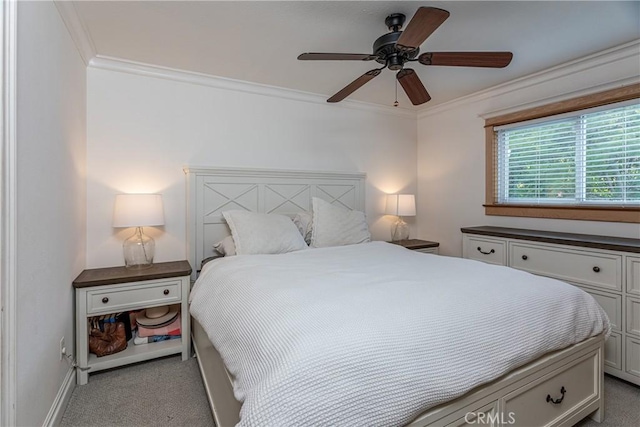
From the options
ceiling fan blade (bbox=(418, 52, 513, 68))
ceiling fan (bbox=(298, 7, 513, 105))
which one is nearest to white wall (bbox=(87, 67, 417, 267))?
ceiling fan (bbox=(298, 7, 513, 105))

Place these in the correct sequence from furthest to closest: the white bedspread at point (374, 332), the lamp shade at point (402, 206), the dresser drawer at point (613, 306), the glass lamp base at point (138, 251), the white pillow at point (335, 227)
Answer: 1. the lamp shade at point (402, 206)
2. the white pillow at point (335, 227)
3. the glass lamp base at point (138, 251)
4. the dresser drawer at point (613, 306)
5. the white bedspread at point (374, 332)

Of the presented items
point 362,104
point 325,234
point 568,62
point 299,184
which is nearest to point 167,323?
point 325,234

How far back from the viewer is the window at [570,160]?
2.38 meters

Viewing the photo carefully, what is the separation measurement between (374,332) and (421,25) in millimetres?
1352

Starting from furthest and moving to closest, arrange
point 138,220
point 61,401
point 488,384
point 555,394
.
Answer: point 138,220
point 61,401
point 555,394
point 488,384

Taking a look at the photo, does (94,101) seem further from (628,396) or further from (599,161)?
(628,396)

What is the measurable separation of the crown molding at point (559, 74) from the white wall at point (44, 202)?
352 cm

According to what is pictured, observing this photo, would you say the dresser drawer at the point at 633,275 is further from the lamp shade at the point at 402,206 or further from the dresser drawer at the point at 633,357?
the lamp shade at the point at 402,206

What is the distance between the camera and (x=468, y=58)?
1.83 m

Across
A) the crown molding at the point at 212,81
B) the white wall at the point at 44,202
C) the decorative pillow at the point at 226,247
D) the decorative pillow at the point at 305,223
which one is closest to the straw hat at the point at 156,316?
the white wall at the point at 44,202

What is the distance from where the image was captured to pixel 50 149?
163 centimetres

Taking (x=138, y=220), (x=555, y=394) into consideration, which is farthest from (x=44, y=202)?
(x=555, y=394)

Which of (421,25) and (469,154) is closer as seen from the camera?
(421,25)

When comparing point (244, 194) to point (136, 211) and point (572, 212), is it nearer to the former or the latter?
point (136, 211)
